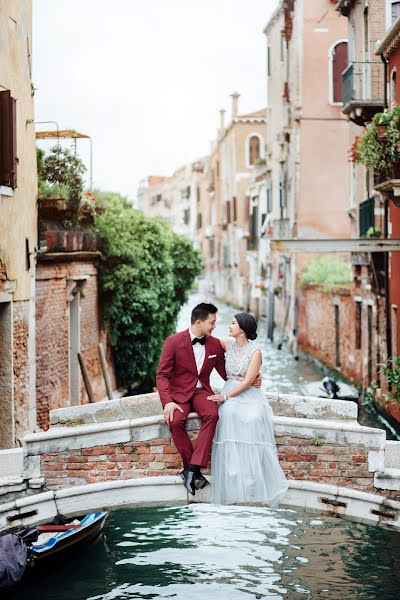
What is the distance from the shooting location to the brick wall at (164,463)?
6.68m

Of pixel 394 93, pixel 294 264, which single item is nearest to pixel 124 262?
pixel 394 93

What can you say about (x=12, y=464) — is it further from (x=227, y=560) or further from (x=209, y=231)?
(x=209, y=231)

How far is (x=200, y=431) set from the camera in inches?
251

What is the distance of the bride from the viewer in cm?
638

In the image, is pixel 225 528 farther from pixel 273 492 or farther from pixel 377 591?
pixel 273 492

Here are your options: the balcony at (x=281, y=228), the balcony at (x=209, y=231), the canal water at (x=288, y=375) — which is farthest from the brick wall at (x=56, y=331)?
the balcony at (x=209, y=231)

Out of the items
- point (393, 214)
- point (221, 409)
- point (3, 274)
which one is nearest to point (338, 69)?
point (393, 214)

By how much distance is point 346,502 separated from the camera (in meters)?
6.67

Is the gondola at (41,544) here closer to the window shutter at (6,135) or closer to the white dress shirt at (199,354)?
the white dress shirt at (199,354)

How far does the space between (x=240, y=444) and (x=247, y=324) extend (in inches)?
29.3

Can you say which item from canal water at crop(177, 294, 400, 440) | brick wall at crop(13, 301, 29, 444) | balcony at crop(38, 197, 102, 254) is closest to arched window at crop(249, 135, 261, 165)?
canal water at crop(177, 294, 400, 440)

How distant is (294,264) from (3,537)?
18057 mm

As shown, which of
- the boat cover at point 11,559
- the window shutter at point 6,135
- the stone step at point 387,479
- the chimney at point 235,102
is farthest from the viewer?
the chimney at point 235,102

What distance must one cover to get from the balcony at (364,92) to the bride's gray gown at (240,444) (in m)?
7.89
